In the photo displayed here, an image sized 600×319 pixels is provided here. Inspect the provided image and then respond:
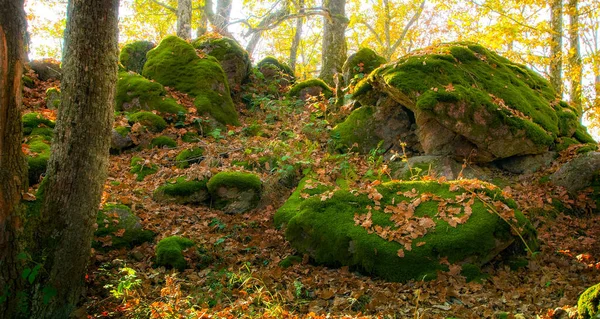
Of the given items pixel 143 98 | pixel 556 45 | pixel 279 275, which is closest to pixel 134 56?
pixel 143 98

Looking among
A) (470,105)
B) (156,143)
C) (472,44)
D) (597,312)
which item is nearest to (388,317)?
(597,312)

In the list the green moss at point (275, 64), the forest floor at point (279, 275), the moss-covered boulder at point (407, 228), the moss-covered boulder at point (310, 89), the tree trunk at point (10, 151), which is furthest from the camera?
the green moss at point (275, 64)

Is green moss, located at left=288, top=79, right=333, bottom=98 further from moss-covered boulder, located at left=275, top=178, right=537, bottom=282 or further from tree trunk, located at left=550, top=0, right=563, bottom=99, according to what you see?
tree trunk, located at left=550, top=0, right=563, bottom=99

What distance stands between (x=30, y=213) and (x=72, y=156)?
728mm

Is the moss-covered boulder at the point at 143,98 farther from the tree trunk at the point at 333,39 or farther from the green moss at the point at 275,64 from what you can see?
the tree trunk at the point at 333,39

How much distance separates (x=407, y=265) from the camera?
219 inches

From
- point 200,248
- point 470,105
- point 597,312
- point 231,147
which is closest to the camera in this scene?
point 597,312

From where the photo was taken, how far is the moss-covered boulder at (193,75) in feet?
37.1

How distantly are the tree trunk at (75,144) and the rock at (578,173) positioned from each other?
773 cm

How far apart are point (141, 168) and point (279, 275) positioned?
4.36m

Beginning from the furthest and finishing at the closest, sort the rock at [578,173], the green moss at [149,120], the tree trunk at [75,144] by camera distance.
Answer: the green moss at [149,120]
the rock at [578,173]
the tree trunk at [75,144]

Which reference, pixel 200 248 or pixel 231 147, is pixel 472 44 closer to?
pixel 231 147

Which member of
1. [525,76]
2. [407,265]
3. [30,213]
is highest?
[525,76]

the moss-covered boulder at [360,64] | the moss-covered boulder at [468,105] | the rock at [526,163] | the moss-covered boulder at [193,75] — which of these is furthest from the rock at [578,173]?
the moss-covered boulder at [193,75]
